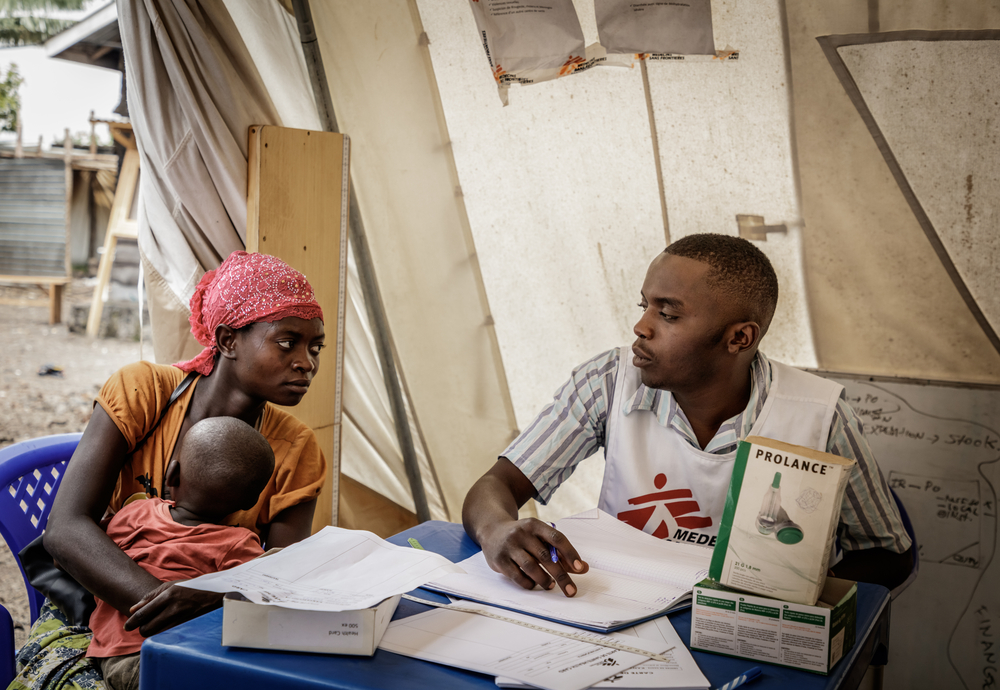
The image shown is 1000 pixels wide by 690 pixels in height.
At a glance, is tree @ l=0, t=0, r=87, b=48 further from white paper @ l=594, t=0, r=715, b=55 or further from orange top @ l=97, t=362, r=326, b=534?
orange top @ l=97, t=362, r=326, b=534

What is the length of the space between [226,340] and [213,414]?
190 millimetres

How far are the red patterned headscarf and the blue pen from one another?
4.36ft

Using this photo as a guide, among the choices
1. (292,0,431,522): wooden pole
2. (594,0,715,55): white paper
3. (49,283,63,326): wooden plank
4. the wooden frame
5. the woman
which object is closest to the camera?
the woman

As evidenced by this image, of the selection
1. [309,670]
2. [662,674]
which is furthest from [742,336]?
[309,670]

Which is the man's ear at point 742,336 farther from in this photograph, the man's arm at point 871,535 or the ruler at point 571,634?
the ruler at point 571,634

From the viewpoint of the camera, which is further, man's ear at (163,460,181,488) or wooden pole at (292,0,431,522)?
wooden pole at (292,0,431,522)

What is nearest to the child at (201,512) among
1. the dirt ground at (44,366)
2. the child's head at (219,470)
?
the child's head at (219,470)

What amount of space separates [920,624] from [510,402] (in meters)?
1.71

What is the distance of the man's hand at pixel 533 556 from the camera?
4.17ft

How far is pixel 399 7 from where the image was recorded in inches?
116

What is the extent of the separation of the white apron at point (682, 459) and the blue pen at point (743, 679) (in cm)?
72

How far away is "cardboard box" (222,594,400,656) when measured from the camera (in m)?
1.01

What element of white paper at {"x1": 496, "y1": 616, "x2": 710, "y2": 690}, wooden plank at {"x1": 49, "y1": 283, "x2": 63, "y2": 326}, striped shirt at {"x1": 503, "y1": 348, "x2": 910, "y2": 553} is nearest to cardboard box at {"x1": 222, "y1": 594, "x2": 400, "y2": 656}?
white paper at {"x1": 496, "y1": 616, "x2": 710, "y2": 690}

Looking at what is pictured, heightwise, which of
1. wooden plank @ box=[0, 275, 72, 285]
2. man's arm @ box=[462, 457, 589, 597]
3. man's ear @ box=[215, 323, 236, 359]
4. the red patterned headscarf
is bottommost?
man's arm @ box=[462, 457, 589, 597]
